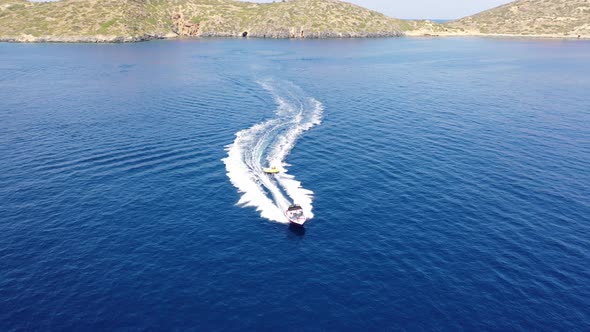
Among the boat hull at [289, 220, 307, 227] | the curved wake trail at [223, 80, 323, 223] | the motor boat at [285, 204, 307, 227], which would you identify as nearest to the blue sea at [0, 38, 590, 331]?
the curved wake trail at [223, 80, 323, 223]

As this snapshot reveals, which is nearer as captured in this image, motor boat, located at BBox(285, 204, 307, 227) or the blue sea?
the blue sea

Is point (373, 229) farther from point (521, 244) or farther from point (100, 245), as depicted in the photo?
point (100, 245)

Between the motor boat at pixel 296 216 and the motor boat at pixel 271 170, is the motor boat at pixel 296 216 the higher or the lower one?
the lower one

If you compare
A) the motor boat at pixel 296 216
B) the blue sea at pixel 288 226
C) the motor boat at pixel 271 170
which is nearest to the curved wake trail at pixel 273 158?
the blue sea at pixel 288 226

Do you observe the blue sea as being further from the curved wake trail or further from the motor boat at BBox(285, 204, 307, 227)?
the motor boat at BBox(285, 204, 307, 227)

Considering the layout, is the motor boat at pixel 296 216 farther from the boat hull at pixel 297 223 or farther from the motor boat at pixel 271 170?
the motor boat at pixel 271 170
